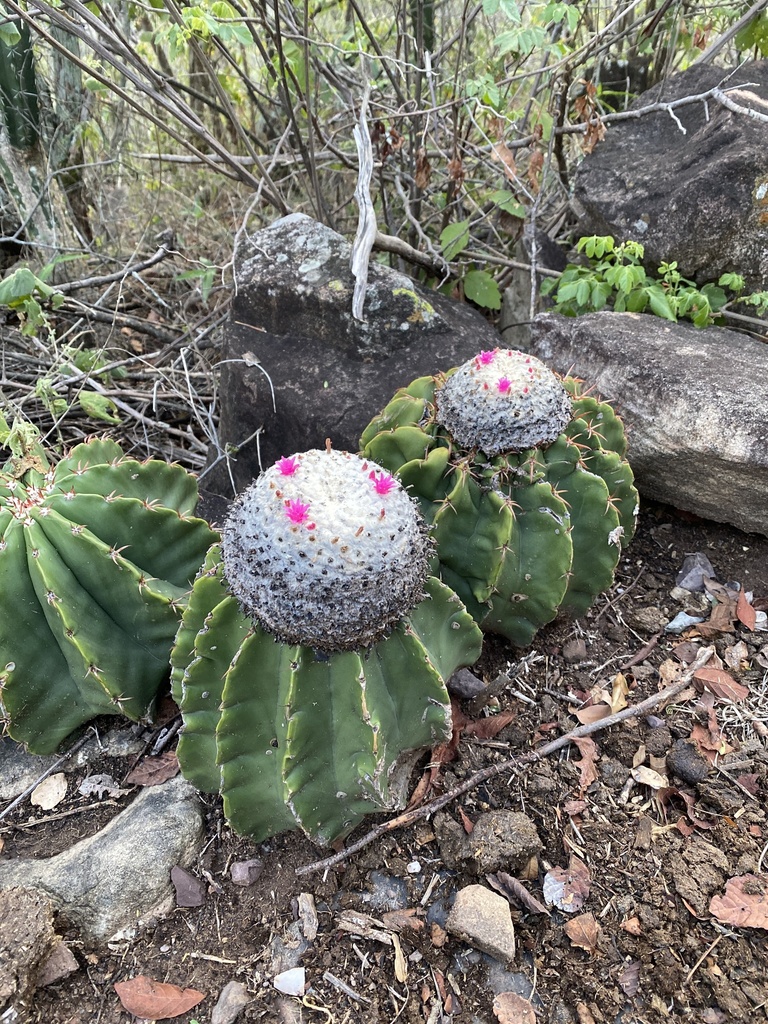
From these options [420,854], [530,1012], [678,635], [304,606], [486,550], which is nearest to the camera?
[304,606]

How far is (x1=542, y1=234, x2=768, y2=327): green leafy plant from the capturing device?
275 centimetres

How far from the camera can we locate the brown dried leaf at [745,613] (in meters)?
2.33

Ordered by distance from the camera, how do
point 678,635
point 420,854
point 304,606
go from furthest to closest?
point 678,635 < point 420,854 < point 304,606

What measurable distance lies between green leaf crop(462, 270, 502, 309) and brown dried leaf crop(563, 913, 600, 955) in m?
2.47

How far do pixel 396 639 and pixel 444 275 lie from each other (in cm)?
236

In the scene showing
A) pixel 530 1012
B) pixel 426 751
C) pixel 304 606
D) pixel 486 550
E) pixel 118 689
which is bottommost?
pixel 530 1012

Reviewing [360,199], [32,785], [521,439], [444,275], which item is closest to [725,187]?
[444,275]

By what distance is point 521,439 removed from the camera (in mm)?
1879

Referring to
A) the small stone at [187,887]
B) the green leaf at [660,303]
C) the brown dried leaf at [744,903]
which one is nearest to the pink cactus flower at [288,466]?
the small stone at [187,887]

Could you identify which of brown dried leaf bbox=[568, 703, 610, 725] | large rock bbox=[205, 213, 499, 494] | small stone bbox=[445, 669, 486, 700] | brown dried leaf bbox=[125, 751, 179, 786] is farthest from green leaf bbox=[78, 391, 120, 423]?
brown dried leaf bbox=[568, 703, 610, 725]

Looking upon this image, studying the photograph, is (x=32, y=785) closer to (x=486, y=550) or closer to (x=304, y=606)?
(x=304, y=606)

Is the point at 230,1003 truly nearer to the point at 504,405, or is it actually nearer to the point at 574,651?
the point at 574,651

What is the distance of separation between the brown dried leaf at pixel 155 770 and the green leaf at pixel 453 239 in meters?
2.42

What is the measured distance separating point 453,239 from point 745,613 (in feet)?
6.46
